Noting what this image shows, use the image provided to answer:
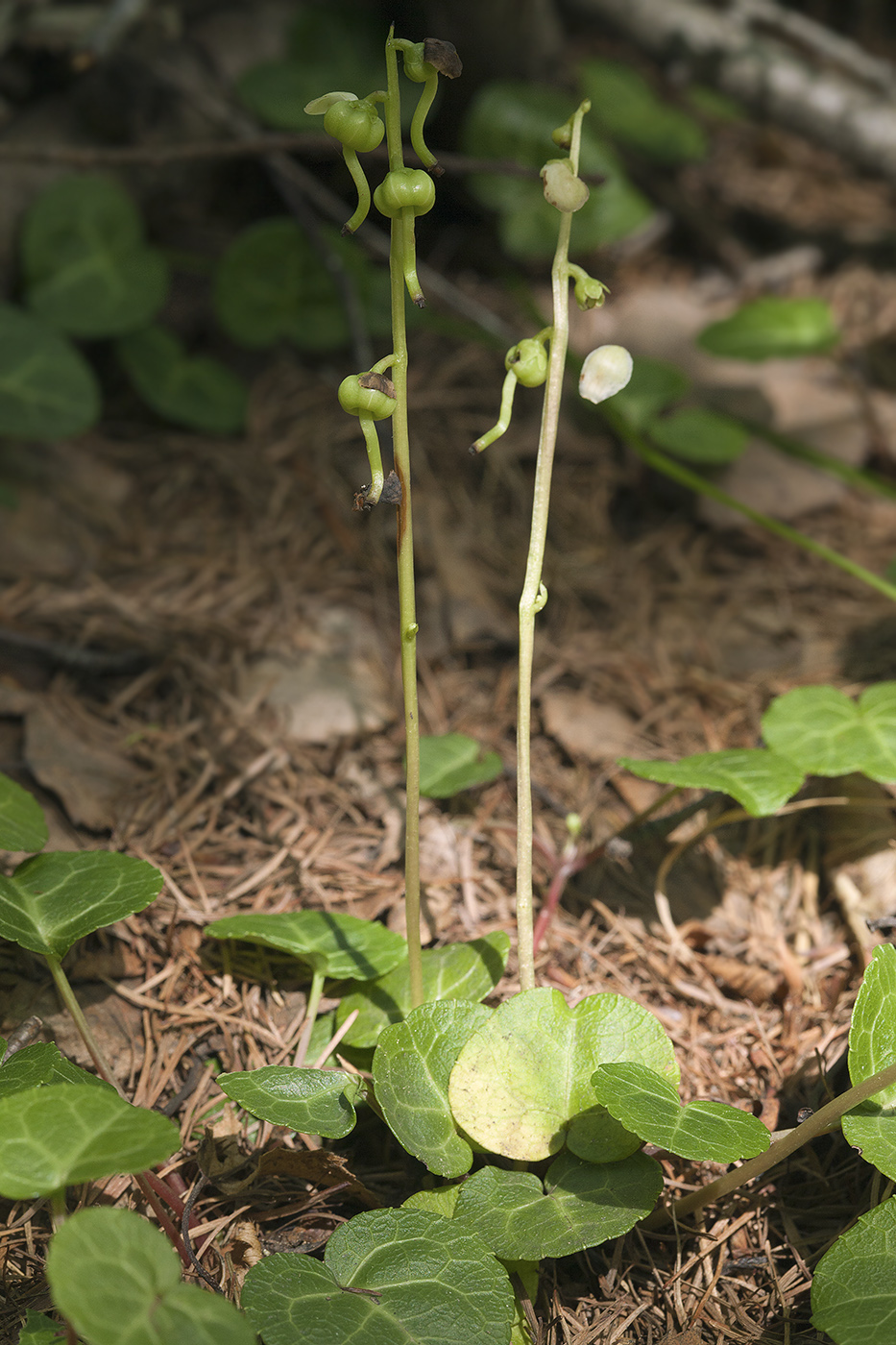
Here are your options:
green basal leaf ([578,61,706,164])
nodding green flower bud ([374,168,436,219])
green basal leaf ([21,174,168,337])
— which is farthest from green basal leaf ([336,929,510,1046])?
green basal leaf ([578,61,706,164])

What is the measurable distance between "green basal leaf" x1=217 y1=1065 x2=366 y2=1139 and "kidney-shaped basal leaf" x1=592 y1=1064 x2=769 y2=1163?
1.13ft

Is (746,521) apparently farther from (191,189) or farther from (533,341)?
(191,189)

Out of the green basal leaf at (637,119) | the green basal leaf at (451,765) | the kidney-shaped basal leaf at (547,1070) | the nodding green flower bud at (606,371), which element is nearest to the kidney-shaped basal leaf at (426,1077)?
the kidney-shaped basal leaf at (547,1070)

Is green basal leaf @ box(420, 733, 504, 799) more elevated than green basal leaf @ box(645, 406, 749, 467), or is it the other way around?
green basal leaf @ box(645, 406, 749, 467)

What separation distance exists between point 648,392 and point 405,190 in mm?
1756

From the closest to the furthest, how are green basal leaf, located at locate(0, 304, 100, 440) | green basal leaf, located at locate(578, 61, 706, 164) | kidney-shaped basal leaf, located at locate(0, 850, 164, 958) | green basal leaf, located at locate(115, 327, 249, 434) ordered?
kidney-shaped basal leaf, located at locate(0, 850, 164, 958)
green basal leaf, located at locate(0, 304, 100, 440)
green basal leaf, located at locate(115, 327, 249, 434)
green basal leaf, located at locate(578, 61, 706, 164)

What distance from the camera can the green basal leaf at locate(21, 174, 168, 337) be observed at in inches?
106

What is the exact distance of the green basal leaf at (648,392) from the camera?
2701 millimetres

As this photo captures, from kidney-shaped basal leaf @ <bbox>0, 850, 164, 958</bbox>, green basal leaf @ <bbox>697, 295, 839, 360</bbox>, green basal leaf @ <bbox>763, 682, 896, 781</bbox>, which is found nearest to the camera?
kidney-shaped basal leaf @ <bbox>0, 850, 164, 958</bbox>

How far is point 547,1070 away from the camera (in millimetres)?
1307

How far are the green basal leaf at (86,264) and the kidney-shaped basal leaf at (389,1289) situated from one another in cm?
240

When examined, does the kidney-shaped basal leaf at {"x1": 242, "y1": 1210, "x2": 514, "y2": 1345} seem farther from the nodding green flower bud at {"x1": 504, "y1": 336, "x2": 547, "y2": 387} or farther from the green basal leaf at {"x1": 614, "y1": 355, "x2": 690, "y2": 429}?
the green basal leaf at {"x1": 614, "y1": 355, "x2": 690, "y2": 429}

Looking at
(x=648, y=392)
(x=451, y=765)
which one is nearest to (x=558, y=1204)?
(x=451, y=765)

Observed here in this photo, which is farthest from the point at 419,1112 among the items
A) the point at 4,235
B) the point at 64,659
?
the point at 4,235
